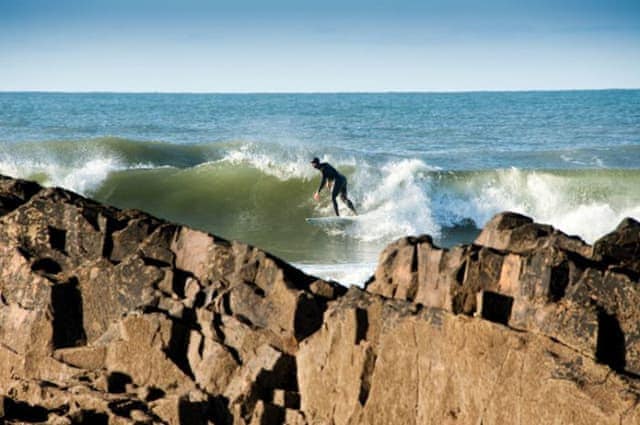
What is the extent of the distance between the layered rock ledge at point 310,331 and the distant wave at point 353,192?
46.8 ft

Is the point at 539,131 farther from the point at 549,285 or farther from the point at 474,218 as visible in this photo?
the point at 549,285

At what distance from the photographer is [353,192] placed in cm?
2672

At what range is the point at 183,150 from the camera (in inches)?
1494

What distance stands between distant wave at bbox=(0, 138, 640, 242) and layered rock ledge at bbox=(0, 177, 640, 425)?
14.3m

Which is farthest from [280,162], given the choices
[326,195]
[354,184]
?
[326,195]

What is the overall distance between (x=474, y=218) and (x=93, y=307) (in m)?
18.5

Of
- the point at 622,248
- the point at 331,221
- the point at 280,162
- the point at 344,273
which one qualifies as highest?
the point at 622,248

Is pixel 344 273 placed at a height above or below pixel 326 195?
above

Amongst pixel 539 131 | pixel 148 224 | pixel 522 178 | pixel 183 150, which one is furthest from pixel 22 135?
pixel 148 224

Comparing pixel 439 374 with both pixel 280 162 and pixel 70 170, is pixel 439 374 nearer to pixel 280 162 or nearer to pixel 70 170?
pixel 280 162

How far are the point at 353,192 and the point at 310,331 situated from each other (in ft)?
67.4

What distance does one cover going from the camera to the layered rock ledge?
5.27 metres

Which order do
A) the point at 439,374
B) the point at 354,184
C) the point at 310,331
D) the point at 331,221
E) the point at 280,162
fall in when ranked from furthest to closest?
the point at 280,162 < the point at 354,184 < the point at 331,221 < the point at 310,331 < the point at 439,374

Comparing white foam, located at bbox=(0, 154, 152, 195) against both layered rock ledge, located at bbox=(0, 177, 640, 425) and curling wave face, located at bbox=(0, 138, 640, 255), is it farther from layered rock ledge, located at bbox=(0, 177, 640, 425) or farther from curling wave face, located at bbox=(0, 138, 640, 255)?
layered rock ledge, located at bbox=(0, 177, 640, 425)
